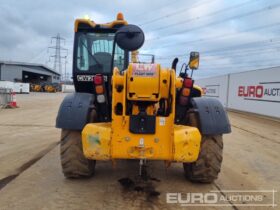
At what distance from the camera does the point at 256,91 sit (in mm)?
18062

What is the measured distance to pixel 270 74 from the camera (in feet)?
53.7

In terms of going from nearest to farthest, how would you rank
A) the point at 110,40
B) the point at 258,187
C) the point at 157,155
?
the point at 157,155
the point at 258,187
the point at 110,40

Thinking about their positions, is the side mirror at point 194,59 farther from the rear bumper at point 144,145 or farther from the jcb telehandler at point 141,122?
the rear bumper at point 144,145

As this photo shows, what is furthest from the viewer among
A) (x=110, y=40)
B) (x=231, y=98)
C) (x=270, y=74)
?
(x=231, y=98)

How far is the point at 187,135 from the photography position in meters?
4.54

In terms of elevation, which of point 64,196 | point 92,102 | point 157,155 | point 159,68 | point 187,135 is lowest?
point 64,196

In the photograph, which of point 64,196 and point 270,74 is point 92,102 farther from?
point 270,74

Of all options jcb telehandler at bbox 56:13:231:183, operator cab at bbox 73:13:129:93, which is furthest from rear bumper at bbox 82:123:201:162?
operator cab at bbox 73:13:129:93

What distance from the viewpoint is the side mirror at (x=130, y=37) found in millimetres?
4992

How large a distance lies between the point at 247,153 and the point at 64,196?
5034 mm

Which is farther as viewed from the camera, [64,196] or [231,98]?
[231,98]

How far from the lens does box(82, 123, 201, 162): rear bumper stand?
4516 millimetres

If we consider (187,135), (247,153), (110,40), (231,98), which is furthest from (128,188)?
(231,98)

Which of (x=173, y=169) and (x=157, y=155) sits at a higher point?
(x=157, y=155)
